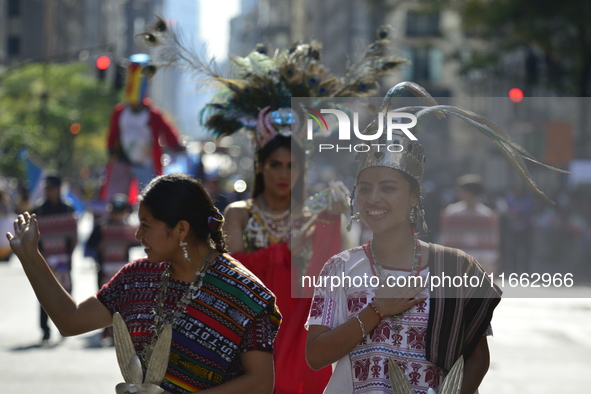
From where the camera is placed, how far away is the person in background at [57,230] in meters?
10.4

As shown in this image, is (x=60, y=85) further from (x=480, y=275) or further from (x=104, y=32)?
(x=104, y=32)

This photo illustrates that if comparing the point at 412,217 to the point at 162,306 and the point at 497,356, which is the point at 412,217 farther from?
the point at 497,356

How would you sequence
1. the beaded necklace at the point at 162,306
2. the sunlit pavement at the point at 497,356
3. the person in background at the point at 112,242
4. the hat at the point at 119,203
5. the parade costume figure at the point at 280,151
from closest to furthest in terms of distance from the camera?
the beaded necklace at the point at 162,306
the parade costume figure at the point at 280,151
the sunlit pavement at the point at 497,356
the hat at the point at 119,203
the person in background at the point at 112,242

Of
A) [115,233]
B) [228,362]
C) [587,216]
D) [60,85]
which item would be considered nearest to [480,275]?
Answer: [228,362]

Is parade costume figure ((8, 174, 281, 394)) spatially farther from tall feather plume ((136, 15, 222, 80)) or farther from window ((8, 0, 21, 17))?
window ((8, 0, 21, 17))

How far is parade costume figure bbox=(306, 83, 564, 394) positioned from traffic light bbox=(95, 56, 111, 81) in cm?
2452

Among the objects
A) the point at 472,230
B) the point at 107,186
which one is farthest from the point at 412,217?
the point at 107,186

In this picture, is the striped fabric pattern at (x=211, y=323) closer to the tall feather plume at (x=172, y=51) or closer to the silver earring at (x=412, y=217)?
the silver earring at (x=412, y=217)

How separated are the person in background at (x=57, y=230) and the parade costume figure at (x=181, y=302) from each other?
23.8ft

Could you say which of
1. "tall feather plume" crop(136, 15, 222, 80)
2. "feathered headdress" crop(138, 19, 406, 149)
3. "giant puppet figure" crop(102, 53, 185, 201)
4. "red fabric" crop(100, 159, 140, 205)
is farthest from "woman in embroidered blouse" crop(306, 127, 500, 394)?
"red fabric" crop(100, 159, 140, 205)

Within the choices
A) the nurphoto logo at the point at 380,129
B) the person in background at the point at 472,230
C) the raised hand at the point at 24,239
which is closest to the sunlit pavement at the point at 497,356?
the person in background at the point at 472,230

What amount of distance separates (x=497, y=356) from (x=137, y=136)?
14.1 feet

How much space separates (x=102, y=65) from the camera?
87.7 ft

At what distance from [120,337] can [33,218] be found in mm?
582
